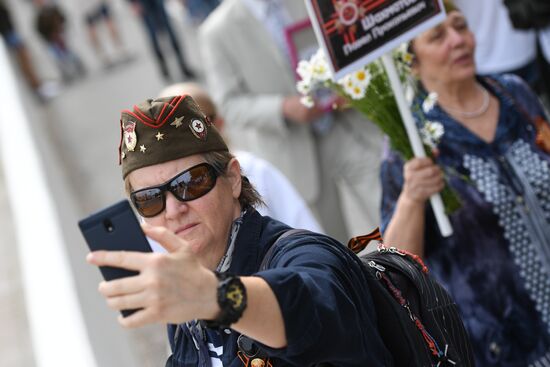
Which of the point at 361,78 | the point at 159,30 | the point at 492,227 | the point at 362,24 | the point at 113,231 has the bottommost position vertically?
the point at 492,227

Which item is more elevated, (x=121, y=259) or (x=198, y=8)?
(x=198, y=8)

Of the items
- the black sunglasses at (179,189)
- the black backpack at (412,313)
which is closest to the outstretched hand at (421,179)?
the black backpack at (412,313)

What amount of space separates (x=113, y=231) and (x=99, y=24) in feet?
56.9

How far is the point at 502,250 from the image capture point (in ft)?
12.6

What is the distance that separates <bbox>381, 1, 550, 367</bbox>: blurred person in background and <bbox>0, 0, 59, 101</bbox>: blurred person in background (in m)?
14.2

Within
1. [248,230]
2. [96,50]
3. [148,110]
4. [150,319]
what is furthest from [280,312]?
[96,50]

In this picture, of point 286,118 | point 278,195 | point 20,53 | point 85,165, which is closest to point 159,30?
point 85,165

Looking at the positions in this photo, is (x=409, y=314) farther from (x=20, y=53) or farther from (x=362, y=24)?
(x=20, y=53)

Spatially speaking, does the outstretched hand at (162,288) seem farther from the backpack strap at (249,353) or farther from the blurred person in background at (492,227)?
the blurred person in background at (492,227)

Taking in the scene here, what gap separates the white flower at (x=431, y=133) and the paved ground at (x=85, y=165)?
1502 millimetres

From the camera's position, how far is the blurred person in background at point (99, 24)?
59.9ft

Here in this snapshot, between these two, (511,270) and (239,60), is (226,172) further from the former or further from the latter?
(239,60)

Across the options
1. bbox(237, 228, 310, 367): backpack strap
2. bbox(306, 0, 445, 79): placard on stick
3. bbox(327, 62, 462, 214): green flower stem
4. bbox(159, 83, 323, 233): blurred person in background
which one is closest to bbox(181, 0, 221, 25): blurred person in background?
bbox(159, 83, 323, 233): blurred person in background

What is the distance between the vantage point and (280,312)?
1987 millimetres
